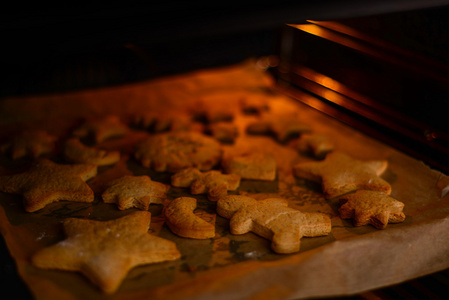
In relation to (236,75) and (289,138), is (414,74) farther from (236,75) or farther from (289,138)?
(236,75)

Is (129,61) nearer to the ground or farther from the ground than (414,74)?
nearer to the ground

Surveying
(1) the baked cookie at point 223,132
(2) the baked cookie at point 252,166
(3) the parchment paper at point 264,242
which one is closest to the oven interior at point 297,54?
(3) the parchment paper at point 264,242

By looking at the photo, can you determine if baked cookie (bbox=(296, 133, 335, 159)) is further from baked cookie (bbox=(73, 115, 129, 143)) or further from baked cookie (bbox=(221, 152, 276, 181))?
baked cookie (bbox=(73, 115, 129, 143))

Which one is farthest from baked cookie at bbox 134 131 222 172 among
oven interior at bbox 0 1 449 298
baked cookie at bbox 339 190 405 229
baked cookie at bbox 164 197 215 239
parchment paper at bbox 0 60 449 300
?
baked cookie at bbox 339 190 405 229

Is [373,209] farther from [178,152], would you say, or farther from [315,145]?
[178,152]

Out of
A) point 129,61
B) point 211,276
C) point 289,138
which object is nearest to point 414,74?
→ point 289,138

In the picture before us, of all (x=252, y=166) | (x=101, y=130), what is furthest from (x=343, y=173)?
(x=101, y=130)
